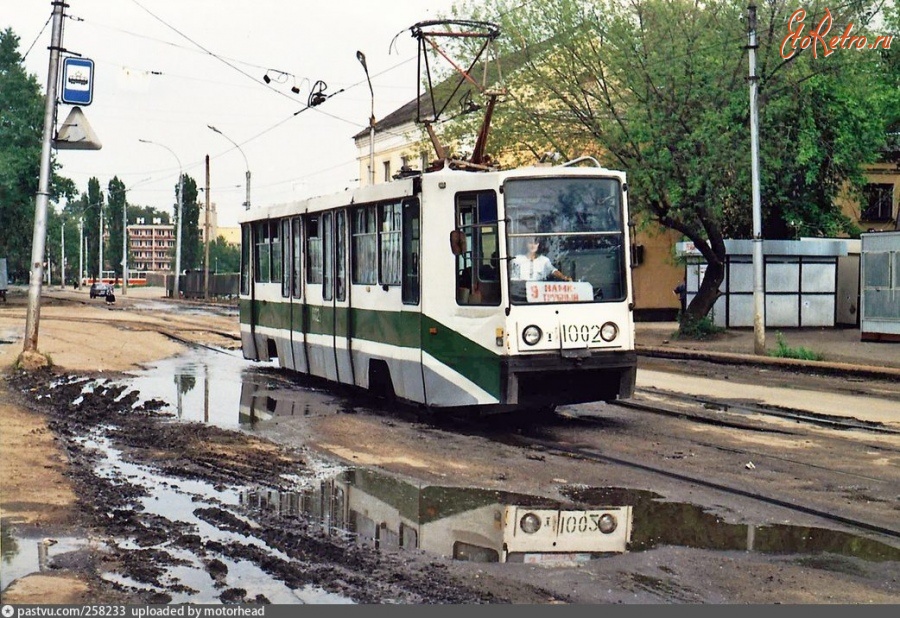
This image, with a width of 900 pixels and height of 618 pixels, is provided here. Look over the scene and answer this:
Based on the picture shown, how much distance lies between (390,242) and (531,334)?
283 cm

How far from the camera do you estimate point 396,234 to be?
15008mm

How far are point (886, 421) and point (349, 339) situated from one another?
23.6 ft

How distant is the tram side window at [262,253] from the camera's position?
68.7 ft

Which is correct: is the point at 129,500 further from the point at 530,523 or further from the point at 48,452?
the point at 530,523

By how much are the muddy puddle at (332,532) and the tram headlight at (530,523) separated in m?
0.01

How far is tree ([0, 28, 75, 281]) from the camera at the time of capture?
65.9 m

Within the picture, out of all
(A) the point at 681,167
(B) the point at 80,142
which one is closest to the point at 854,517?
(B) the point at 80,142

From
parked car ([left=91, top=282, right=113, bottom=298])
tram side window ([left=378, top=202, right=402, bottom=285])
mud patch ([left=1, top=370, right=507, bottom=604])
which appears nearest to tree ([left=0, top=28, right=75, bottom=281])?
parked car ([left=91, top=282, right=113, bottom=298])

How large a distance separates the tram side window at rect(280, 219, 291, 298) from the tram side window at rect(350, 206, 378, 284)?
127 inches

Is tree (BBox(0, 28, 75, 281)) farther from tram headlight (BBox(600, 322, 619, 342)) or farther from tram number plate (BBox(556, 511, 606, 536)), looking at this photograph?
tram number plate (BBox(556, 511, 606, 536))

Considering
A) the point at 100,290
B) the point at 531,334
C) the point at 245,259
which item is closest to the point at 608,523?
the point at 531,334

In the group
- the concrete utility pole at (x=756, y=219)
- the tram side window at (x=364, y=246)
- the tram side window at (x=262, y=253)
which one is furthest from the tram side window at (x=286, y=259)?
the concrete utility pole at (x=756, y=219)

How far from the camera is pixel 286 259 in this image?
19.8 meters

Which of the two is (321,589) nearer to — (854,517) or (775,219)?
(854,517)
